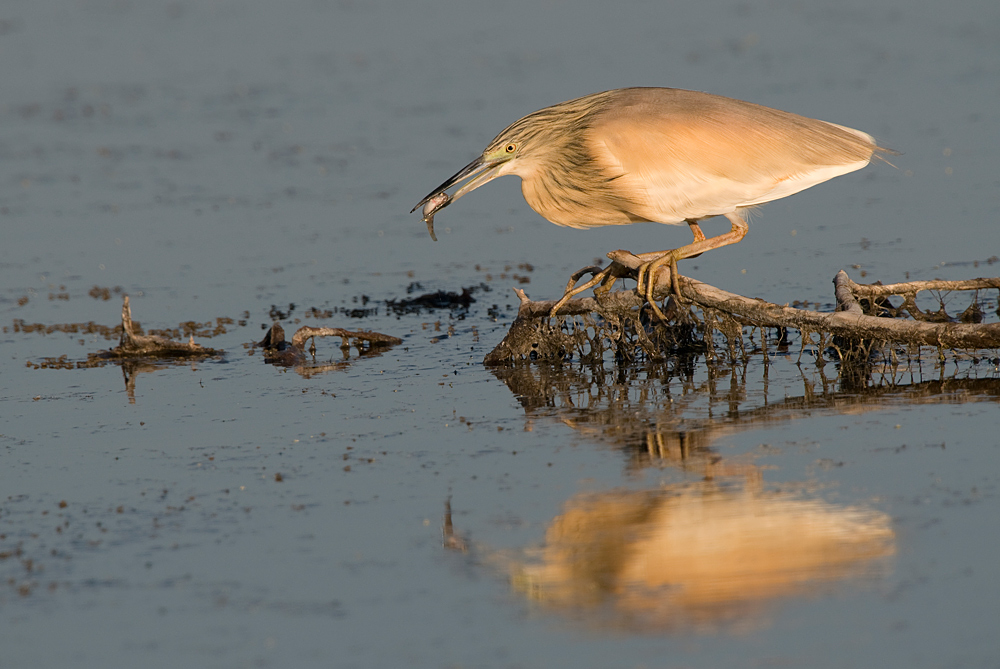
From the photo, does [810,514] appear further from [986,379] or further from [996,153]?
[996,153]

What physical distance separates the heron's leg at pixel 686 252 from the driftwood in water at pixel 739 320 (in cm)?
10

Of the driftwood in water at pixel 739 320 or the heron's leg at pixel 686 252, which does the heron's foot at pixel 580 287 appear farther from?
the heron's leg at pixel 686 252

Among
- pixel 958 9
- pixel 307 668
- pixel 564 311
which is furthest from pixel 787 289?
pixel 958 9

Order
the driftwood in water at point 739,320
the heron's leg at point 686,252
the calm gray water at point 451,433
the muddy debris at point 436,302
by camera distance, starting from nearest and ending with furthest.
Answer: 1. the calm gray water at point 451,433
2. the driftwood in water at point 739,320
3. the heron's leg at point 686,252
4. the muddy debris at point 436,302

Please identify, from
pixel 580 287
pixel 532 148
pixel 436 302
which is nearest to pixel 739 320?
pixel 580 287

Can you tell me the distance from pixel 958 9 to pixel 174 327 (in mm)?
14850

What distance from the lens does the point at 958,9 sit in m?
19.1

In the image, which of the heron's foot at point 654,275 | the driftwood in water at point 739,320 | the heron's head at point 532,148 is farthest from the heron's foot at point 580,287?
the heron's head at point 532,148

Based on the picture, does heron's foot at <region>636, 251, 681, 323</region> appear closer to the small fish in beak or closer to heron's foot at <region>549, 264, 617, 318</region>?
heron's foot at <region>549, 264, 617, 318</region>

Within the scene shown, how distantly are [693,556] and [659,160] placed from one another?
2.74m

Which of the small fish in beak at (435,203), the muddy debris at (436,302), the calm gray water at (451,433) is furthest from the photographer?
the muddy debris at (436,302)

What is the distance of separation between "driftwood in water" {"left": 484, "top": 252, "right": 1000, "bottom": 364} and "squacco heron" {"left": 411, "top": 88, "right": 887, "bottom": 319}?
311mm

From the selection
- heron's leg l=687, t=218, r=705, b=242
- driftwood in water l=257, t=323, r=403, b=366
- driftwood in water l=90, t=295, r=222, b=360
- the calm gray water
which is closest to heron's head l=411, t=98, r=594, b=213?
heron's leg l=687, t=218, r=705, b=242

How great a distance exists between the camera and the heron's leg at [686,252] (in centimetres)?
688
